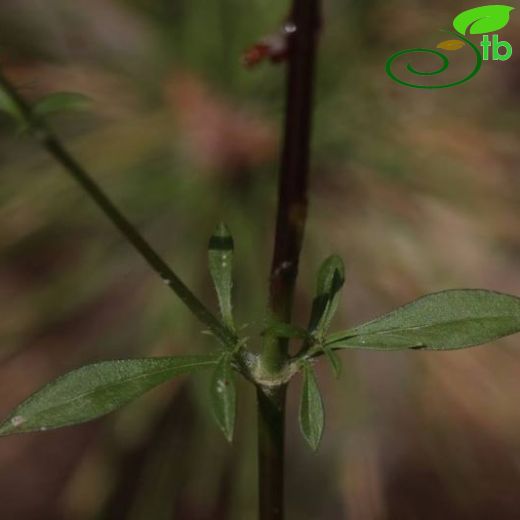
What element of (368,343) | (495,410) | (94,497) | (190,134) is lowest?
(495,410)

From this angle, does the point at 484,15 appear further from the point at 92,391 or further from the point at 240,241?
the point at 240,241

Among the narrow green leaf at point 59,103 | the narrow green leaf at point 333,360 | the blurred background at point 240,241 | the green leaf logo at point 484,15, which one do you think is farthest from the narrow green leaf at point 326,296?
the blurred background at point 240,241

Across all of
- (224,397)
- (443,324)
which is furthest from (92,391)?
(443,324)

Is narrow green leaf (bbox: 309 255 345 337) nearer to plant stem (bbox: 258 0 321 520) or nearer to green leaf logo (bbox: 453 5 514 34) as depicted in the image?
plant stem (bbox: 258 0 321 520)

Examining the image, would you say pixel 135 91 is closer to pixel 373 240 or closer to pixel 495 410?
pixel 373 240

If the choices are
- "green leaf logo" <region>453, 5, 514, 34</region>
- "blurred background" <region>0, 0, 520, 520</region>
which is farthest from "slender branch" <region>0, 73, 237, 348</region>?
"blurred background" <region>0, 0, 520, 520</region>

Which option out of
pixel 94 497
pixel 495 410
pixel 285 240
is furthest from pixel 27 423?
pixel 495 410
